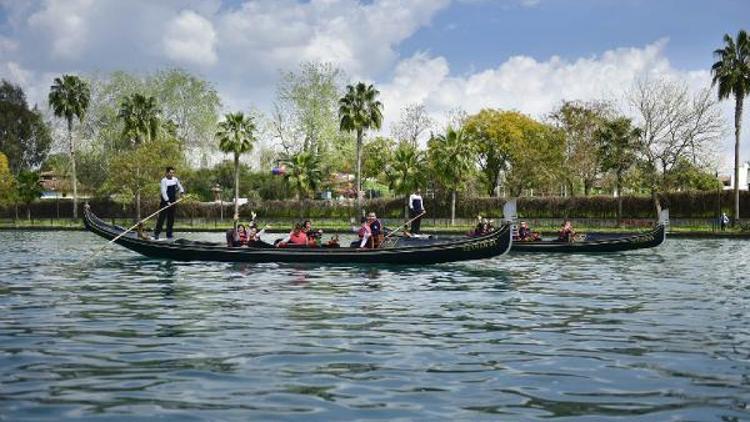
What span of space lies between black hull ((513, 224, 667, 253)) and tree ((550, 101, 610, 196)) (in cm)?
3844

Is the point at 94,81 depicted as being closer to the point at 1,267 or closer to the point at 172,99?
the point at 172,99

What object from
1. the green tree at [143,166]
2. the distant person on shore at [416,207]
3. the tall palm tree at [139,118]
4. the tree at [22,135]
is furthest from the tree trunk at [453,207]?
the tree at [22,135]

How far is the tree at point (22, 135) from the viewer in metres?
95.6

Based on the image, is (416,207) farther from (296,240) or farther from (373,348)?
(373,348)

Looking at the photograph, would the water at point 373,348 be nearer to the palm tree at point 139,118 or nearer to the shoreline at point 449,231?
the shoreline at point 449,231

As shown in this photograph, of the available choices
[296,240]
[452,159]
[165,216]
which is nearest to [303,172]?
[452,159]

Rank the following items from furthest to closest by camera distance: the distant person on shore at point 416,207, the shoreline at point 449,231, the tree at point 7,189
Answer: the tree at point 7,189 < the shoreline at point 449,231 < the distant person on shore at point 416,207

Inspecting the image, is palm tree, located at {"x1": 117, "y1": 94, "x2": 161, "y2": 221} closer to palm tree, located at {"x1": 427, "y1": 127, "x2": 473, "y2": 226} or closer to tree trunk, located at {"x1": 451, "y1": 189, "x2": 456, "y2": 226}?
palm tree, located at {"x1": 427, "y1": 127, "x2": 473, "y2": 226}

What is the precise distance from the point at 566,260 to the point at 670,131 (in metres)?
38.3

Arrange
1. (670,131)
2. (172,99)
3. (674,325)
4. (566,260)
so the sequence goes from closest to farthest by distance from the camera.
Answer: (674,325) → (566,260) → (670,131) → (172,99)

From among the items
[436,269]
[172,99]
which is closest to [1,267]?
[436,269]

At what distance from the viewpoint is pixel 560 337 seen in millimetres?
12516

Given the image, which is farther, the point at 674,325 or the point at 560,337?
the point at 674,325

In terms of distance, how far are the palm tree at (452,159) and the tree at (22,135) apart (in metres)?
54.9
